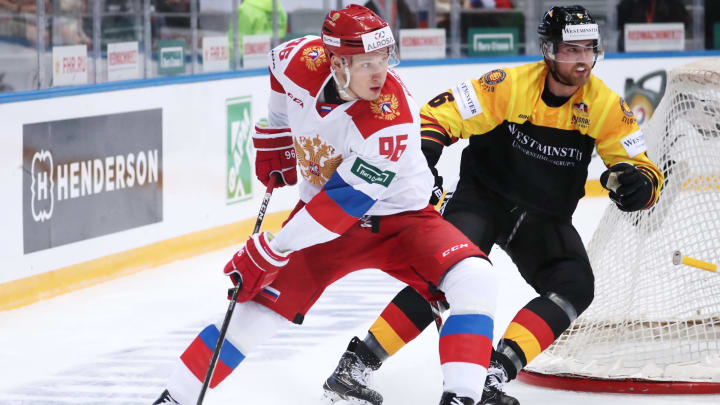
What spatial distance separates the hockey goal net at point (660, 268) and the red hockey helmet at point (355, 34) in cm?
126

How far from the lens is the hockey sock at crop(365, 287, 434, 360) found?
134 inches

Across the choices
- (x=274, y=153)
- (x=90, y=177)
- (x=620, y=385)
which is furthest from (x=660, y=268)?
(x=90, y=177)

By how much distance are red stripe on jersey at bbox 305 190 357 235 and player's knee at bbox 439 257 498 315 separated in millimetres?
298

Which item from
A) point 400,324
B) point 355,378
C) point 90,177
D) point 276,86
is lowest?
point 355,378

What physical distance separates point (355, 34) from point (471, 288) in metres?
0.67

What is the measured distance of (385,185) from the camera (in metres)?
2.85

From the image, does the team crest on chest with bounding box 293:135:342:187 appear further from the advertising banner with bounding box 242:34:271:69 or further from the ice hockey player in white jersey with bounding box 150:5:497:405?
the advertising banner with bounding box 242:34:271:69

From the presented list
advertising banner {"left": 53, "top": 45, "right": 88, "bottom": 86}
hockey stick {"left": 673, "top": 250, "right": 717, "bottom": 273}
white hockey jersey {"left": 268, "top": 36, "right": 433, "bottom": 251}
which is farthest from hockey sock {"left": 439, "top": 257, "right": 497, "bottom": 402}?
advertising banner {"left": 53, "top": 45, "right": 88, "bottom": 86}

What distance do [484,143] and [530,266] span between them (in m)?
0.39

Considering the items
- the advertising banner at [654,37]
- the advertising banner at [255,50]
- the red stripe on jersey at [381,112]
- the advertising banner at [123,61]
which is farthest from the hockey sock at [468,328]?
the advertising banner at [654,37]

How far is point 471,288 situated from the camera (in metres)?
2.91

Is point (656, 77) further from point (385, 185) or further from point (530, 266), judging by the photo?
point (385, 185)

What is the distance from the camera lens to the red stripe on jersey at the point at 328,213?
284 centimetres

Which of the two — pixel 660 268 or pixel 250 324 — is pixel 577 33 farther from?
pixel 250 324
